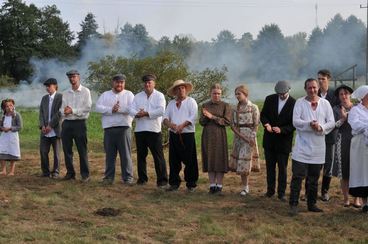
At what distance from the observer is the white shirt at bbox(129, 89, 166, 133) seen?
28.9 ft

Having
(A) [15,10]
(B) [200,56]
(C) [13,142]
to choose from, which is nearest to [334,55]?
(B) [200,56]

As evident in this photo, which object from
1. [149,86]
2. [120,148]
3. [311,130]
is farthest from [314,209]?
[120,148]

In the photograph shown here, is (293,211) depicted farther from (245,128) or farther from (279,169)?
(245,128)

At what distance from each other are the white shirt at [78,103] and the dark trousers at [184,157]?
166 centimetres

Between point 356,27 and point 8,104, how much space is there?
43179 mm

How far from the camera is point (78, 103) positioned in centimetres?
932

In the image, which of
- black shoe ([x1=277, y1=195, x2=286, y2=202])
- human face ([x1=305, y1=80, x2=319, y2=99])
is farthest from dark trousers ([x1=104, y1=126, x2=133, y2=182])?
human face ([x1=305, y1=80, x2=319, y2=99])

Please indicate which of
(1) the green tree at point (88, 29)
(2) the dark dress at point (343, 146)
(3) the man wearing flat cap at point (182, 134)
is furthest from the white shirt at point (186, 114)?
(1) the green tree at point (88, 29)

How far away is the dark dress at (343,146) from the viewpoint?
7492mm

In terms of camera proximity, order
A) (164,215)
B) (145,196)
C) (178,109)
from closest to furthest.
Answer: (164,215)
(145,196)
(178,109)

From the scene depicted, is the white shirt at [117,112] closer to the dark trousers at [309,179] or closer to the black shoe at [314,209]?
the dark trousers at [309,179]

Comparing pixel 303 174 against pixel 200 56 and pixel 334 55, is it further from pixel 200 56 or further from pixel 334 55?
pixel 334 55

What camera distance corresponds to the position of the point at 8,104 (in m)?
10.0

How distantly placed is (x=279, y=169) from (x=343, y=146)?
100cm
